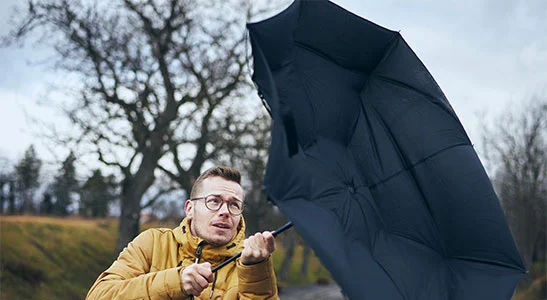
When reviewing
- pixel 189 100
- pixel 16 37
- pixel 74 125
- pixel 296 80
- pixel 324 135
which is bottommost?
pixel 324 135

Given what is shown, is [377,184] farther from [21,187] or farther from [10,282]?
[21,187]

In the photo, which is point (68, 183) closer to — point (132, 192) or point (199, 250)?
point (132, 192)

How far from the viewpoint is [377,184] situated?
8.70 feet

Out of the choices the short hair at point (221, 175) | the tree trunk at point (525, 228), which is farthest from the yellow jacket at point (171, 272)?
the tree trunk at point (525, 228)

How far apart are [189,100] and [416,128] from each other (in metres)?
14.0

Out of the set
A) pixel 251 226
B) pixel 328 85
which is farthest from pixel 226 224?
pixel 251 226

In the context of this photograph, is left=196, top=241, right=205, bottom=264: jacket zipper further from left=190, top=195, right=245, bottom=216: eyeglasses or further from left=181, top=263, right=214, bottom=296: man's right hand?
left=181, top=263, right=214, bottom=296: man's right hand

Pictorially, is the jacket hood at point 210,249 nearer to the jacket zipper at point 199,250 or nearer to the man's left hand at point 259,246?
the jacket zipper at point 199,250

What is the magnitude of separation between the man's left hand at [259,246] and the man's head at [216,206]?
376 millimetres

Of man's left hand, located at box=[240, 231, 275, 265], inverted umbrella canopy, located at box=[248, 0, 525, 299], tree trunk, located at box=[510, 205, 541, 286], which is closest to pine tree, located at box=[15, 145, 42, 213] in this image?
man's left hand, located at box=[240, 231, 275, 265]

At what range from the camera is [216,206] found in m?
2.91

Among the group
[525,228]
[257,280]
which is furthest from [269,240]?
[525,228]

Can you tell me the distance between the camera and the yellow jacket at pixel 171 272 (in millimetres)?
2473

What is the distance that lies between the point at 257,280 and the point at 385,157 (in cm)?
92
